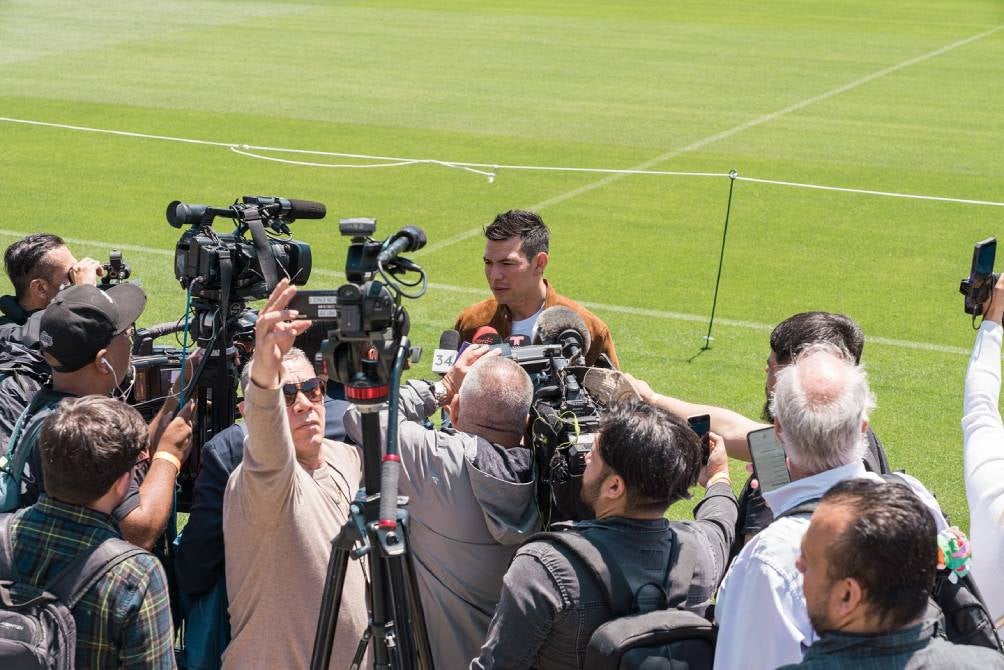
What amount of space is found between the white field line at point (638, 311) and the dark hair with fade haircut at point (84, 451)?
8261mm

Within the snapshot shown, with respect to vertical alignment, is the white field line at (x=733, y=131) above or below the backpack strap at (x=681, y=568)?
above

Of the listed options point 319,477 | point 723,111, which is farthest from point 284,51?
point 319,477

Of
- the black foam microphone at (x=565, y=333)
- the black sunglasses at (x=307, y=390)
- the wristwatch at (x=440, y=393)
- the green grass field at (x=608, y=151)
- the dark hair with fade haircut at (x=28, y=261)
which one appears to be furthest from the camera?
the green grass field at (x=608, y=151)

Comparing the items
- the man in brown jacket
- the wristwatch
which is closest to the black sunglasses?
the wristwatch

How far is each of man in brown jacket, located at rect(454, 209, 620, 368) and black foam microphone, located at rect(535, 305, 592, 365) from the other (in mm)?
1128

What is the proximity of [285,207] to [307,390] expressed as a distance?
1400 mm

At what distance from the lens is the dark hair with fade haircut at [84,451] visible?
12.6 ft

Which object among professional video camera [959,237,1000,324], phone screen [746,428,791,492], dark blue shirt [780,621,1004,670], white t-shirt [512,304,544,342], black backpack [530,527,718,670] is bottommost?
black backpack [530,527,718,670]

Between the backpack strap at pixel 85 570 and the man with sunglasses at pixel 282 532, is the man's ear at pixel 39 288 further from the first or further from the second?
the backpack strap at pixel 85 570

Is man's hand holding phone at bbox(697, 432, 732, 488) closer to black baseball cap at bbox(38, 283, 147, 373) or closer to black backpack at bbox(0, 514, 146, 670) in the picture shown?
black backpack at bbox(0, 514, 146, 670)

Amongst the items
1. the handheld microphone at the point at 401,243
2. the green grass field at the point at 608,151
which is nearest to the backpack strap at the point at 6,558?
the handheld microphone at the point at 401,243

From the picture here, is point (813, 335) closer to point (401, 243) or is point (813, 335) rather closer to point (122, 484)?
point (401, 243)

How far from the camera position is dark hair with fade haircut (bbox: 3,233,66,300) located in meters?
6.61

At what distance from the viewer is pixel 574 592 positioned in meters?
3.66
